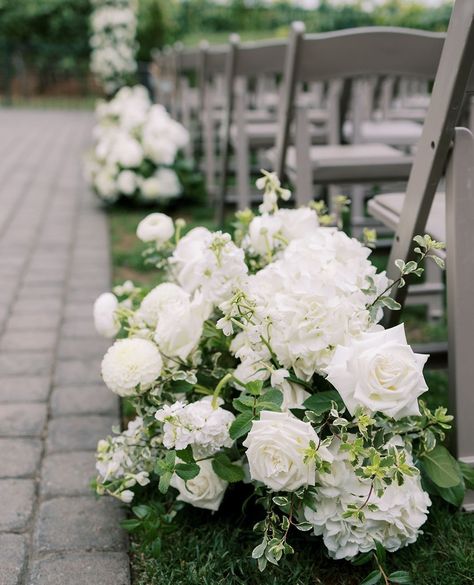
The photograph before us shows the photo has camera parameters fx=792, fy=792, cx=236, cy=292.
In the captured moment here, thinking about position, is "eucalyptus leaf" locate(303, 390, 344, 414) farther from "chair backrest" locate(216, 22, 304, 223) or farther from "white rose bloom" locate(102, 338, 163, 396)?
"chair backrest" locate(216, 22, 304, 223)

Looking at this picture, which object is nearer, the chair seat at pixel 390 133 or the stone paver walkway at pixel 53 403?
the stone paver walkway at pixel 53 403

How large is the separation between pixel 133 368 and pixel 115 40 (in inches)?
598

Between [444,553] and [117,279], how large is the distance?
8.75 feet

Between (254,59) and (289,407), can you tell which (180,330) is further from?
(254,59)

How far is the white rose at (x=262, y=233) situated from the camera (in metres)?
2.38

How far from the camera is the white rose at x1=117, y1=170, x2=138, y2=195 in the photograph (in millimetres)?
5832

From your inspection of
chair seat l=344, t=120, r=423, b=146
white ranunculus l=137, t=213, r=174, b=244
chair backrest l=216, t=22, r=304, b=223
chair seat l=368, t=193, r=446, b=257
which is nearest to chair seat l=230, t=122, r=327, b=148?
chair seat l=344, t=120, r=423, b=146

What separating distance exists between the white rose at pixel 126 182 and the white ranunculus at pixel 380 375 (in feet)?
14.0

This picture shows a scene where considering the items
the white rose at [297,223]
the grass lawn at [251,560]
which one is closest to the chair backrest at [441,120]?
the white rose at [297,223]

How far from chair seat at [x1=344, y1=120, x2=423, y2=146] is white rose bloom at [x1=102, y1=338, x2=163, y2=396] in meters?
2.92

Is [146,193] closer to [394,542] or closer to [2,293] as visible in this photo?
[2,293]

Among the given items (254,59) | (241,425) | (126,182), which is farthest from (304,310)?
(126,182)

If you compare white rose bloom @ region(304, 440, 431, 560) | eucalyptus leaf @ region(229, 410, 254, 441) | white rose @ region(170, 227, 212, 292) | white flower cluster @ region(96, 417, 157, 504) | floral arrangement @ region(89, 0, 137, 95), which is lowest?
floral arrangement @ region(89, 0, 137, 95)

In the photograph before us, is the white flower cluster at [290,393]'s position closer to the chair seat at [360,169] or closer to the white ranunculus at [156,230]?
the white ranunculus at [156,230]
